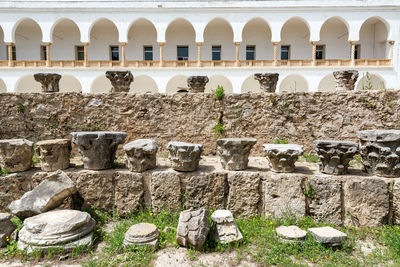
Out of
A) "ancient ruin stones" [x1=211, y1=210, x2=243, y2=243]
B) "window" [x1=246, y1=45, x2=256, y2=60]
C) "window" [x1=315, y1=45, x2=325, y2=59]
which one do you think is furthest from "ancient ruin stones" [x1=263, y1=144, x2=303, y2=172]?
"window" [x1=315, y1=45, x2=325, y2=59]

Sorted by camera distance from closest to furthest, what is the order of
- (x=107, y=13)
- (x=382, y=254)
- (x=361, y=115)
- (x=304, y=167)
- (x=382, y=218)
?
(x=382, y=254)
(x=382, y=218)
(x=304, y=167)
(x=361, y=115)
(x=107, y=13)

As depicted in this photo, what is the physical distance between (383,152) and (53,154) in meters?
4.50

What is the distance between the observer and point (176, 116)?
4.57m

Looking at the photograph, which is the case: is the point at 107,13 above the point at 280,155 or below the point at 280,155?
above

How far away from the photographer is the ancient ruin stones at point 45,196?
316cm

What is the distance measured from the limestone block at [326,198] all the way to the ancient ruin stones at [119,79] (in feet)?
11.8

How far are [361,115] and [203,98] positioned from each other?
2.83m

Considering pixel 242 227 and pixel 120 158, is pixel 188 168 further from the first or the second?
pixel 120 158

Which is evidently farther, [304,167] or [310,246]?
[304,167]

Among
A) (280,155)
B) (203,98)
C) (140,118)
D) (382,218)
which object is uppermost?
(203,98)

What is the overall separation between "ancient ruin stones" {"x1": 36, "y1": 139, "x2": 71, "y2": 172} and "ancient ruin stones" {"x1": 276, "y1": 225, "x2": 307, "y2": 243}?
3174 millimetres

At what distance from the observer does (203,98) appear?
4.55 meters

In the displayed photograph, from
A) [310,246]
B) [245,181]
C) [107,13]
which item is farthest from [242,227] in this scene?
[107,13]

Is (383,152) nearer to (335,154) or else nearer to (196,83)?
(335,154)
